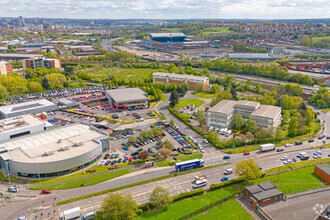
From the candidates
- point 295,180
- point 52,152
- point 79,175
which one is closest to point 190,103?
point 295,180

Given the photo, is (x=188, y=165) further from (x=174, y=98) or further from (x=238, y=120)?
(x=174, y=98)

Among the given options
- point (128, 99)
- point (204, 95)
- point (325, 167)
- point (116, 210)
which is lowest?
point (325, 167)

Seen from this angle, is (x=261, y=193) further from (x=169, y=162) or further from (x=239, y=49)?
(x=239, y=49)

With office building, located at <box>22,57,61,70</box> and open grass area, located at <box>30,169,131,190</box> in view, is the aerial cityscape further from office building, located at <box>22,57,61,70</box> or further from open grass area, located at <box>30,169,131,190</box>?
office building, located at <box>22,57,61,70</box>

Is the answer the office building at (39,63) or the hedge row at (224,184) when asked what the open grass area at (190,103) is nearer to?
the hedge row at (224,184)

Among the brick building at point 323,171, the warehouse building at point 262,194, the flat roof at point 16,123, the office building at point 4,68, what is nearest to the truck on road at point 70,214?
the warehouse building at point 262,194

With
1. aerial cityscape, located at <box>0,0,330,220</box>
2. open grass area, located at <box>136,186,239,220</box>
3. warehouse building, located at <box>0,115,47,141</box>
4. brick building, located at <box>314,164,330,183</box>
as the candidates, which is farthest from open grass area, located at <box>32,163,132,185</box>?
brick building, located at <box>314,164,330,183</box>
